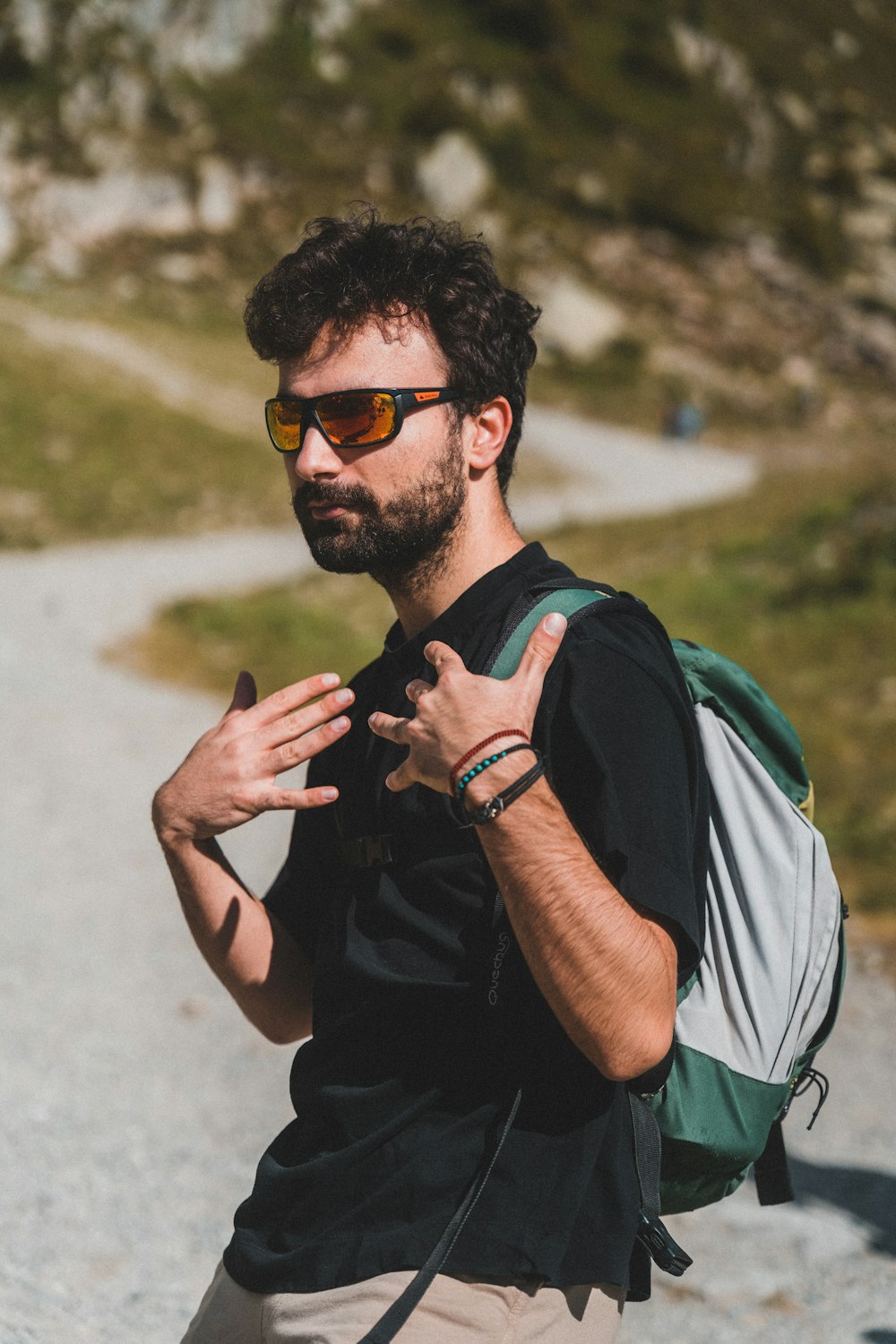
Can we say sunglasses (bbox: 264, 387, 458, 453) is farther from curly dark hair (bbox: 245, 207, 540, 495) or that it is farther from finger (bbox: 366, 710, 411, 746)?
finger (bbox: 366, 710, 411, 746)

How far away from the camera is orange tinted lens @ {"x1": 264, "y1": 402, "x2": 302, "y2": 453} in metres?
2.47

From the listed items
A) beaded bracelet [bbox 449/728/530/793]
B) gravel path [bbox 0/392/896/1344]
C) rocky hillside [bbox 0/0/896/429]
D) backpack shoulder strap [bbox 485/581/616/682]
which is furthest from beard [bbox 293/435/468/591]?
rocky hillside [bbox 0/0/896/429]

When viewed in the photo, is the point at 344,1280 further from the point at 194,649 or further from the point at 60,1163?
the point at 194,649

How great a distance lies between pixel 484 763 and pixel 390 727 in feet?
0.83

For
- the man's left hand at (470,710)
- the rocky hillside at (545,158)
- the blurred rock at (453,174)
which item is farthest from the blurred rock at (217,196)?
the man's left hand at (470,710)

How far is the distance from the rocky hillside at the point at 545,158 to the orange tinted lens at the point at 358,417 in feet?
109

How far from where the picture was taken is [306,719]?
232cm

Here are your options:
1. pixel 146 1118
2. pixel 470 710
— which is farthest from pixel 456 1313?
pixel 146 1118

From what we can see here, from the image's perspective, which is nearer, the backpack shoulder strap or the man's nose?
the backpack shoulder strap

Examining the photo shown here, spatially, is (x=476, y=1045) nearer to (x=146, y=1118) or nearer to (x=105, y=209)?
Result: (x=146, y=1118)

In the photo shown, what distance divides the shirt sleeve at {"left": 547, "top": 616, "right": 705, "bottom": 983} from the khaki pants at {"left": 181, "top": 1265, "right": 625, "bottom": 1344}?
0.51 meters

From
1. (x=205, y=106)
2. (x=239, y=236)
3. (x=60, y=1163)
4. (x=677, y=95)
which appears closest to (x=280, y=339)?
(x=60, y=1163)

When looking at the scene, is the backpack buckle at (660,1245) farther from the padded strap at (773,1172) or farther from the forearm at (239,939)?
the forearm at (239,939)

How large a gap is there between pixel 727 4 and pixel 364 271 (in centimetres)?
6347
